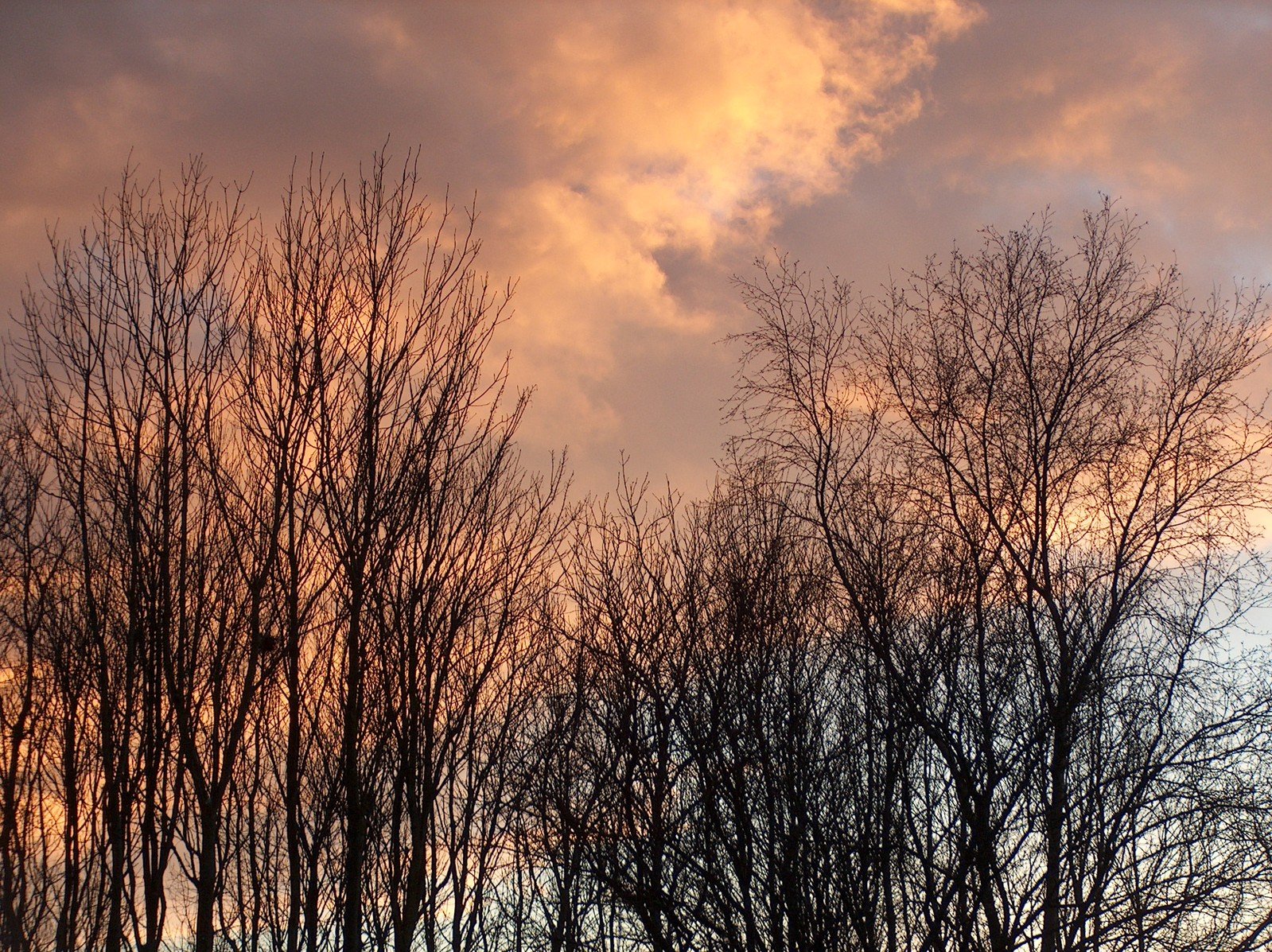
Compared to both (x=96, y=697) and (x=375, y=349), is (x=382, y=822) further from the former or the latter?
(x=375, y=349)

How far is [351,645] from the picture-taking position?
7.07 m

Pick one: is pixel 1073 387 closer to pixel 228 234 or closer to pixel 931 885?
pixel 931 885

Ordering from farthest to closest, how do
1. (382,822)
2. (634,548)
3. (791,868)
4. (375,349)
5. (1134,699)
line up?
(634,548)
(1134,699)
(791,868)
(382,822)
(375,349)

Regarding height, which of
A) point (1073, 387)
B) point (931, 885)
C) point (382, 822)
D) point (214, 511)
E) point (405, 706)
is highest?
point (1073, 387)

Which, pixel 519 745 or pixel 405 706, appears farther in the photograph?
pixel 519 745

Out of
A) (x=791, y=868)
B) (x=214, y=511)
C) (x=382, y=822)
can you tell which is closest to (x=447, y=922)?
(x=382, y=822)

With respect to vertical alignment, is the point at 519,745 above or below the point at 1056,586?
below

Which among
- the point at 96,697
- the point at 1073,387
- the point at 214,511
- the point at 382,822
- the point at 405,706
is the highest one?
the point at 1073,387

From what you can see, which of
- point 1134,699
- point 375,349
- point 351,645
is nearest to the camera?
point 351,645

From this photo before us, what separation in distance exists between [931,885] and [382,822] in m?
5.32

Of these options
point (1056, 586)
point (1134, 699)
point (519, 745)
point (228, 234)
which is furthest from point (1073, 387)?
point (228, 234)

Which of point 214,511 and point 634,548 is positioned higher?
point 634,548

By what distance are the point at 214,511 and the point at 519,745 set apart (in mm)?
5569

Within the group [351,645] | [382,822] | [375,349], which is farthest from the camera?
[382,822]
